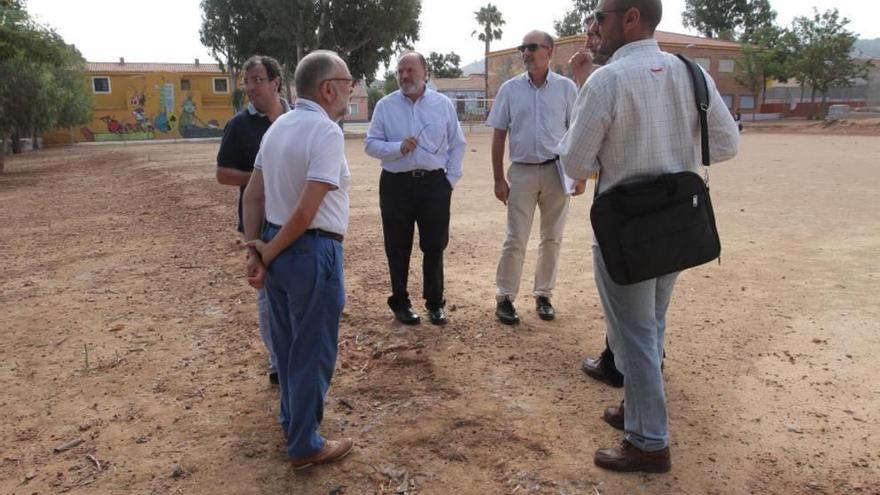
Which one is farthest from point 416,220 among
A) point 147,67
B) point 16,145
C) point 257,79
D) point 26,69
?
point 147,67

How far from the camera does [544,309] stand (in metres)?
4.64

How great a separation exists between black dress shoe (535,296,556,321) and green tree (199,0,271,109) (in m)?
37.1

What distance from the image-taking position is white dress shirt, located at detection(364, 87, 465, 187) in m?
4.32

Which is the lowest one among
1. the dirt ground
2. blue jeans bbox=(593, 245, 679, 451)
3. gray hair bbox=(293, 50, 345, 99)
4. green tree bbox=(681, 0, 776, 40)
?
the dirt ground

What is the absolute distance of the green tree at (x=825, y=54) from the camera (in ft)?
142

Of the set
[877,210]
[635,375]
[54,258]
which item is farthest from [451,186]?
[877,210]

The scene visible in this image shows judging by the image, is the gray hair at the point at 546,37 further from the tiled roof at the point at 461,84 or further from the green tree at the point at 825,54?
the tiled roof at the point at 461,84

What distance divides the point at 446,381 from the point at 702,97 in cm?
200

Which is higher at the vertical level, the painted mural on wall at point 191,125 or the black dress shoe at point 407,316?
the painted mural on wall at point 191,125

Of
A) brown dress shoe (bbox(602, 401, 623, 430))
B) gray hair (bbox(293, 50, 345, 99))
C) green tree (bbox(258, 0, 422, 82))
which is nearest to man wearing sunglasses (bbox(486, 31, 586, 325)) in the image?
brown dress shoe (bbox(602, 401, 623, 430))

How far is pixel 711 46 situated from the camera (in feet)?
168

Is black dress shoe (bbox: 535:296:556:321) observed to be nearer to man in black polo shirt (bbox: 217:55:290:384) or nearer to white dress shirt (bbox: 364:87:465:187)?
white dress shirt (bbox: 364:87:465:187)

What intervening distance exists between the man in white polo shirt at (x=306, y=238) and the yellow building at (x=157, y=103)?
50.4 m

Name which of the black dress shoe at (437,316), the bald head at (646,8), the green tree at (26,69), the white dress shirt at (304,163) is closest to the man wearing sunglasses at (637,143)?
the bald head at (646,8)
